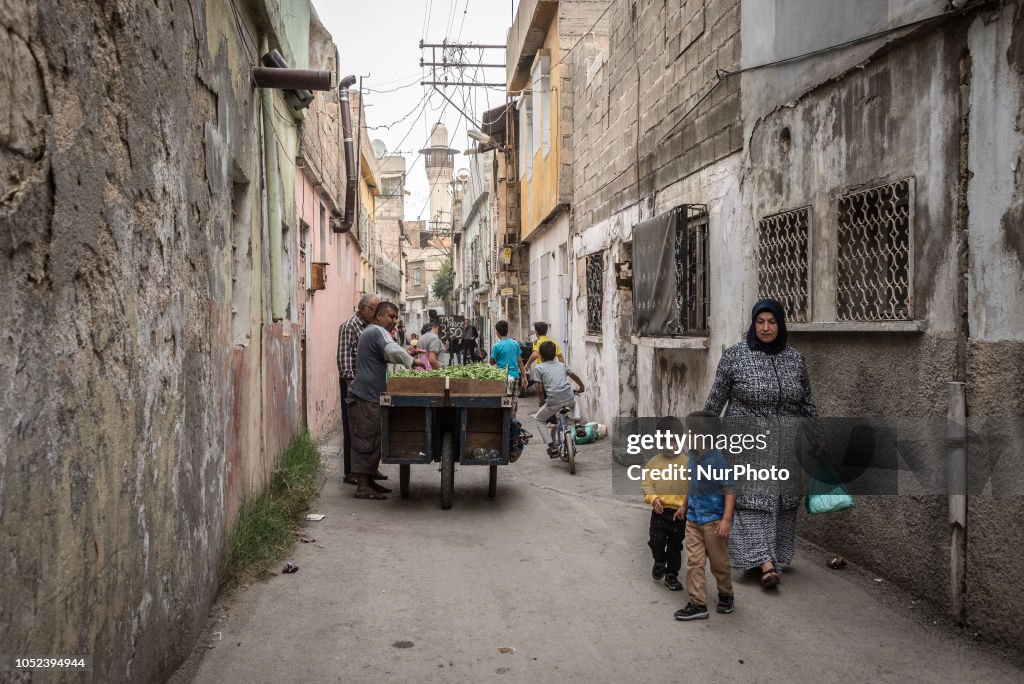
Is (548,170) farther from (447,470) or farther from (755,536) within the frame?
(755,536)

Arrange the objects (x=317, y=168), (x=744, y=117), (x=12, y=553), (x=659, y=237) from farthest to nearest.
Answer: (x=317, y=168), (x=659, y=237), (x=744, y=117), (x=12, y=553)

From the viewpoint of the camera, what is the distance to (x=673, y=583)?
546 centimetres

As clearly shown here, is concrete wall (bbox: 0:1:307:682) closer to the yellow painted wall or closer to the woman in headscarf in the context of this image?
the woman in headscarf

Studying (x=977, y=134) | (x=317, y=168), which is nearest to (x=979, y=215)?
(x=977, y=134)

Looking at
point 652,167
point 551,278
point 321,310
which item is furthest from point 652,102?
point 551,278

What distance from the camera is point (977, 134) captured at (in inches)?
172

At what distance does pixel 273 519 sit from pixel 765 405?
3.56 metres

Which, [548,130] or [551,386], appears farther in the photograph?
[548,130]

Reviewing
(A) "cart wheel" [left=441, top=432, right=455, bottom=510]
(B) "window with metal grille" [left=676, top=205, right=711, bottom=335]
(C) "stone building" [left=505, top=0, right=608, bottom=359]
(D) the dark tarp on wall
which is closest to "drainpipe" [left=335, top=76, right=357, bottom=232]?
(C) "stone building" [left=505, top=0, right=608, bottom=359]

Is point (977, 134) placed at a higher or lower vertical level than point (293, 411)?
higher

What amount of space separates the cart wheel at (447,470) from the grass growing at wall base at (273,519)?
3.78 feet

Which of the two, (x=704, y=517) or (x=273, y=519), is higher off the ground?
(x=704, y=517)

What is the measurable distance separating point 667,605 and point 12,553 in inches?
150

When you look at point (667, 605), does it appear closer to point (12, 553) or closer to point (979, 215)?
point (979, 215)
